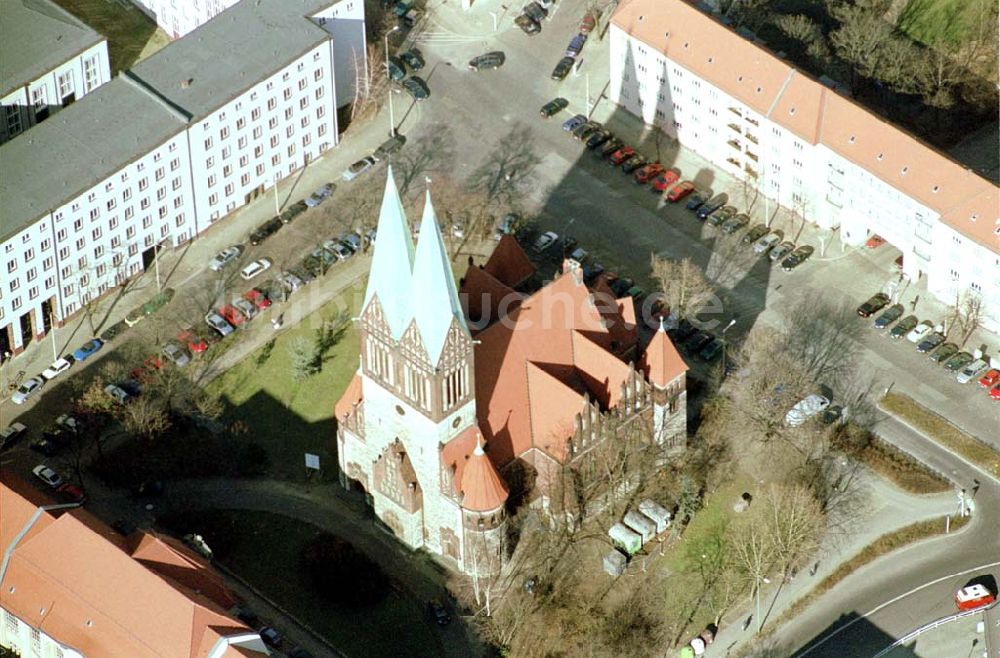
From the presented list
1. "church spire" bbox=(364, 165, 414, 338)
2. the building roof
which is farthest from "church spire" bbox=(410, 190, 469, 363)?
the building roof

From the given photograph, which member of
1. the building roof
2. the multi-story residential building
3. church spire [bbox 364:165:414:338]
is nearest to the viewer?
church spire [bbox 364:165:414:338]

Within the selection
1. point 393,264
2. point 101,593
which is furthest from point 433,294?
point 101,593

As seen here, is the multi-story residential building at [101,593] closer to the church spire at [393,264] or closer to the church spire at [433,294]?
the church spire at [393,264]

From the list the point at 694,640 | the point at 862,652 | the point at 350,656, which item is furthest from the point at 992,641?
the point at 350,656

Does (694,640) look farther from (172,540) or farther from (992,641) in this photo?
(172,540)

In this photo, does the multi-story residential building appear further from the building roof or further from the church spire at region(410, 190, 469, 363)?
the church spire at region(410, 190, 469, 363)

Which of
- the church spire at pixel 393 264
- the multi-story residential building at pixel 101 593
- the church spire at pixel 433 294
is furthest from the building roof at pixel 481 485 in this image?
the multi-story residential building at pixel 101 593
